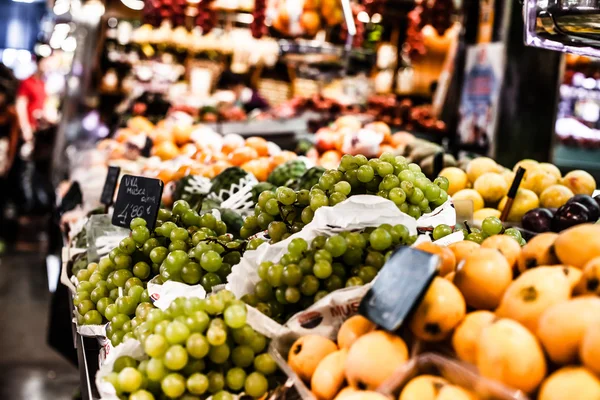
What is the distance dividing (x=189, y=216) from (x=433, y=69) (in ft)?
19.5

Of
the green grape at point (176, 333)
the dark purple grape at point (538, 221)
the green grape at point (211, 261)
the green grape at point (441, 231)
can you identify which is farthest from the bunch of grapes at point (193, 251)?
the dark purple grape at point (538, 221)

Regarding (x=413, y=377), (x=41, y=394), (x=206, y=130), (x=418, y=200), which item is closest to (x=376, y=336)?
(x=413, y=377)

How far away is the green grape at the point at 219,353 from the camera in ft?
3.87

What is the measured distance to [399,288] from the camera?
1088mm

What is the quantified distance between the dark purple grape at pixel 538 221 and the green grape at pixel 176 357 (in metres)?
1.49

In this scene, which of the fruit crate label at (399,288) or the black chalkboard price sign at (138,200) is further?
the black chalkboard price sign at (138,200)

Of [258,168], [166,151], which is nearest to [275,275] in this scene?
[258,168]

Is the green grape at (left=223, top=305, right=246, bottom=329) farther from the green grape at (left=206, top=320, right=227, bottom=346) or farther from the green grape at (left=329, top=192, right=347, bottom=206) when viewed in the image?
the green grape at (left=329, top=192, right=347, bottom=206)

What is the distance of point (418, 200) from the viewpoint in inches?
62.6

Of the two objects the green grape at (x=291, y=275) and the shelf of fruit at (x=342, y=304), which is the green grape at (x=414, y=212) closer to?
the shelf of fruit at (x=342, y=304)

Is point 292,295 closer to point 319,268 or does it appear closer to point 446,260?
point 319,268

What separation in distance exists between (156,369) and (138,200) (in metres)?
0.92

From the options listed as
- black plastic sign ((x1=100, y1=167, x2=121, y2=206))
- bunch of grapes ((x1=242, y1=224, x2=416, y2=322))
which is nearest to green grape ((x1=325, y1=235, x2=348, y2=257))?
bunch of grapes ((x1=242, y1=224, x2=416, y2=322))

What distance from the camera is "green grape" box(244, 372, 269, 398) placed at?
118cm
